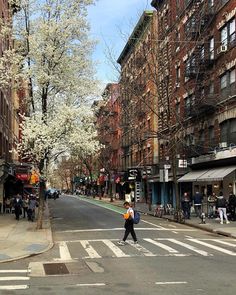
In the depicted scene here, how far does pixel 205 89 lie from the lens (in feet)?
120

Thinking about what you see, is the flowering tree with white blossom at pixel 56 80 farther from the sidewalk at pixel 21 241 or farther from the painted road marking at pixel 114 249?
the painted road marking at pixel 114 249

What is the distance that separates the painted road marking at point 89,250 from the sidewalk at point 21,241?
1.28m

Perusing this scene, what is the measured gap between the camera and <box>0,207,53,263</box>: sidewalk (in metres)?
16.8

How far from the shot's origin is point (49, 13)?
27156 millimetres

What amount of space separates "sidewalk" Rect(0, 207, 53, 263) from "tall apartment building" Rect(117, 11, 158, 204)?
469 inches

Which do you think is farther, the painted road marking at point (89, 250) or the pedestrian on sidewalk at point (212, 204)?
the pedestrian on sidewalk at point (212, 204)

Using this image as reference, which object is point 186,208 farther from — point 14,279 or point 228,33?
point 14,279

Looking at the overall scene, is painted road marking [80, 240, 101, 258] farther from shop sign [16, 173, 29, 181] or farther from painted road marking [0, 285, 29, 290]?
shop sign [16, 173, 29, 181]

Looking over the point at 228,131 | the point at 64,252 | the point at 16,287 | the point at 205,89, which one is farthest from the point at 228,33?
the point at 16,287

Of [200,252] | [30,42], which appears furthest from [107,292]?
[30,42]

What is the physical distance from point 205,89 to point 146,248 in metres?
21.3

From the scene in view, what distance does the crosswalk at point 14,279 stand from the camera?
34.2 ft

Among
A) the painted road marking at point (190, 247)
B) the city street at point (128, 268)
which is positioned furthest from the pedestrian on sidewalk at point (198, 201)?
the painted road marking at point (190, 247)

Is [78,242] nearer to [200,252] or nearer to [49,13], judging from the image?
[200,252]
